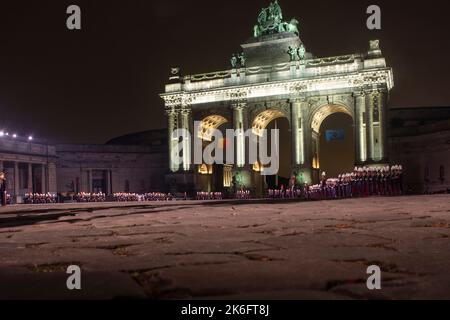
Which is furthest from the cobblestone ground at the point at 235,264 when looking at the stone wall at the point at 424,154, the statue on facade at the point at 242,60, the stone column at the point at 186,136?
the stone column at the point at 186,136

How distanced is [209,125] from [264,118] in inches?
204

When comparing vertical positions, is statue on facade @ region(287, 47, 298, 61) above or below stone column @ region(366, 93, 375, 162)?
above

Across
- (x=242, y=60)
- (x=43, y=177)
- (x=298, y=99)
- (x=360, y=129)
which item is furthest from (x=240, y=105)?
(x=43, y=177)

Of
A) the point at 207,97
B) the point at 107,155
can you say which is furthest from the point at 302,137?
the point at 107,155

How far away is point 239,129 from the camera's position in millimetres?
40156

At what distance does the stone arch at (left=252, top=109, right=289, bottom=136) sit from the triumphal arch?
106mm

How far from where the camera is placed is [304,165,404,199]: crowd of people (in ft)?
89.5

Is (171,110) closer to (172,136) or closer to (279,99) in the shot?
(172,136)

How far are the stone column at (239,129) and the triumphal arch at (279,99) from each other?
0.08 m

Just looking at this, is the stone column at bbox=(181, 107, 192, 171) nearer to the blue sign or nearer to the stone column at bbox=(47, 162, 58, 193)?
the blue sign

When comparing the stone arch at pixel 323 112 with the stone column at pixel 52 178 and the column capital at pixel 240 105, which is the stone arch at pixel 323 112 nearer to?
the column capital at pixel 240 105

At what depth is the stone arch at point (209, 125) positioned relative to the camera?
1670 inches

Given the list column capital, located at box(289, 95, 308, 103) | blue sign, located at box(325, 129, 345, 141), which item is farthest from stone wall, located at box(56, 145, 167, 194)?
blue sign, located at box(325, 129, 345, 141)

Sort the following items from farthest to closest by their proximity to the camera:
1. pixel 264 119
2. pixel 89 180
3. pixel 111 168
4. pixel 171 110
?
1. pixel 111 168
2. pixel 89 180
3. pixel 171 110
4. pixel 264 119
